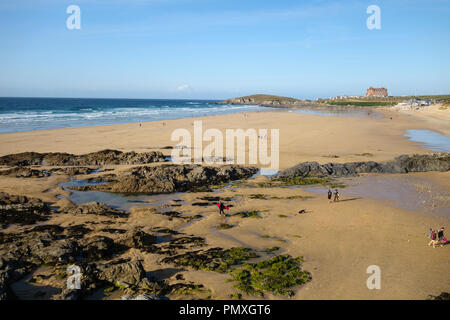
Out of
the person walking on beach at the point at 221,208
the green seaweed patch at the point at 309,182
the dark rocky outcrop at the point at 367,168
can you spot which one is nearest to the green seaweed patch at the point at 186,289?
the person walking on beach at the point at 221,208

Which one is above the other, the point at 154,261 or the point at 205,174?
the point at 205,174

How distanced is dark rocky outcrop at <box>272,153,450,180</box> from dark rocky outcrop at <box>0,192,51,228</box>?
51.1 ft

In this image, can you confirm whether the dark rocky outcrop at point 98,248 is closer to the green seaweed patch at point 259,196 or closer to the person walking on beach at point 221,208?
the person walking on beach at point 221,208

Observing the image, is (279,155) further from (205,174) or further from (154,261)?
(154,261)

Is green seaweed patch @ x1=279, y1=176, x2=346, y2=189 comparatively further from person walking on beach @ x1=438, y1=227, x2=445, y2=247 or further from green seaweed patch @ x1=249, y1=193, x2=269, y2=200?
Answer: person walking on beach @ x1=438, y1=227, x2=445, y2=247

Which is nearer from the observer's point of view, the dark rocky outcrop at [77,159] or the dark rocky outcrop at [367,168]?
the dark rocky outcrop at [367,168]

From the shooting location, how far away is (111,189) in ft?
66.3

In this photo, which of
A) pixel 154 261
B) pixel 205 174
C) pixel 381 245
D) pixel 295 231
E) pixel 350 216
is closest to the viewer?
pixel 154 261

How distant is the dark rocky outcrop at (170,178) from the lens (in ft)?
66.4

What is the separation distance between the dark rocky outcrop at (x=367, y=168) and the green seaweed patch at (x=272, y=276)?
12.4 m

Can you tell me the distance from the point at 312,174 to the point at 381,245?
11437 millimetres
